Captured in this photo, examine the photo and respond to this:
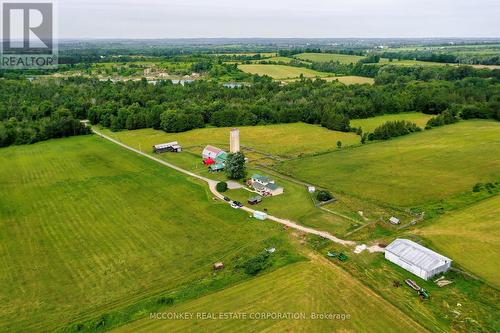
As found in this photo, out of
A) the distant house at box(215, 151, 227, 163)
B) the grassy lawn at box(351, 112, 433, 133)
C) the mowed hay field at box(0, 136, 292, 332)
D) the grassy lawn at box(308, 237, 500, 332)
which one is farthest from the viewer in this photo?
the grassy lawn at box(351, 112, 433, 133)

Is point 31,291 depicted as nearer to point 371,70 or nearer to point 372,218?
point 372,218

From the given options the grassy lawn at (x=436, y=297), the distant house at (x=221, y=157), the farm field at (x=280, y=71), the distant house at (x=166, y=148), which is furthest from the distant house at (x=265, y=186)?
the farm field at (x=280, y=71)

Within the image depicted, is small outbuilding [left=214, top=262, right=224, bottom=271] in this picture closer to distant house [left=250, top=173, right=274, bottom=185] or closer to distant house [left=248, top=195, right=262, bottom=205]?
distant house [left=248, top=195, right=262, bottom=205]

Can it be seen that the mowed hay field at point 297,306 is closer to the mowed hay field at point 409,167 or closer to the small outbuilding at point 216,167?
the mowed hay field at point 409,167

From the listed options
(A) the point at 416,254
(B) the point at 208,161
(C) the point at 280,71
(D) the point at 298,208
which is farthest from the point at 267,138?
(C) the point at 280,71

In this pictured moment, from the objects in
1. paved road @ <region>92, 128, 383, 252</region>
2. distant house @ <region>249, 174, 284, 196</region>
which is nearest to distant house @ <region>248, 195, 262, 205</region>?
paved road @ <region>92, 128, 383, 252</region>

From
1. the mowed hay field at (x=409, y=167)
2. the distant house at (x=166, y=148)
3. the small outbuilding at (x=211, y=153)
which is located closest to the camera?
the mowed hay field at (x=409, y=167)

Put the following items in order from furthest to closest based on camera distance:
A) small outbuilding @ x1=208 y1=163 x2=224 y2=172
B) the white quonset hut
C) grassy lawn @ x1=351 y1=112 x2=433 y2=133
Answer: grassy lawn @ x1=351 y1=112 x2=433 y2=133
small outbuilding @ x1=208 y1=163 x2=224 y2=172
the white quonset hut
